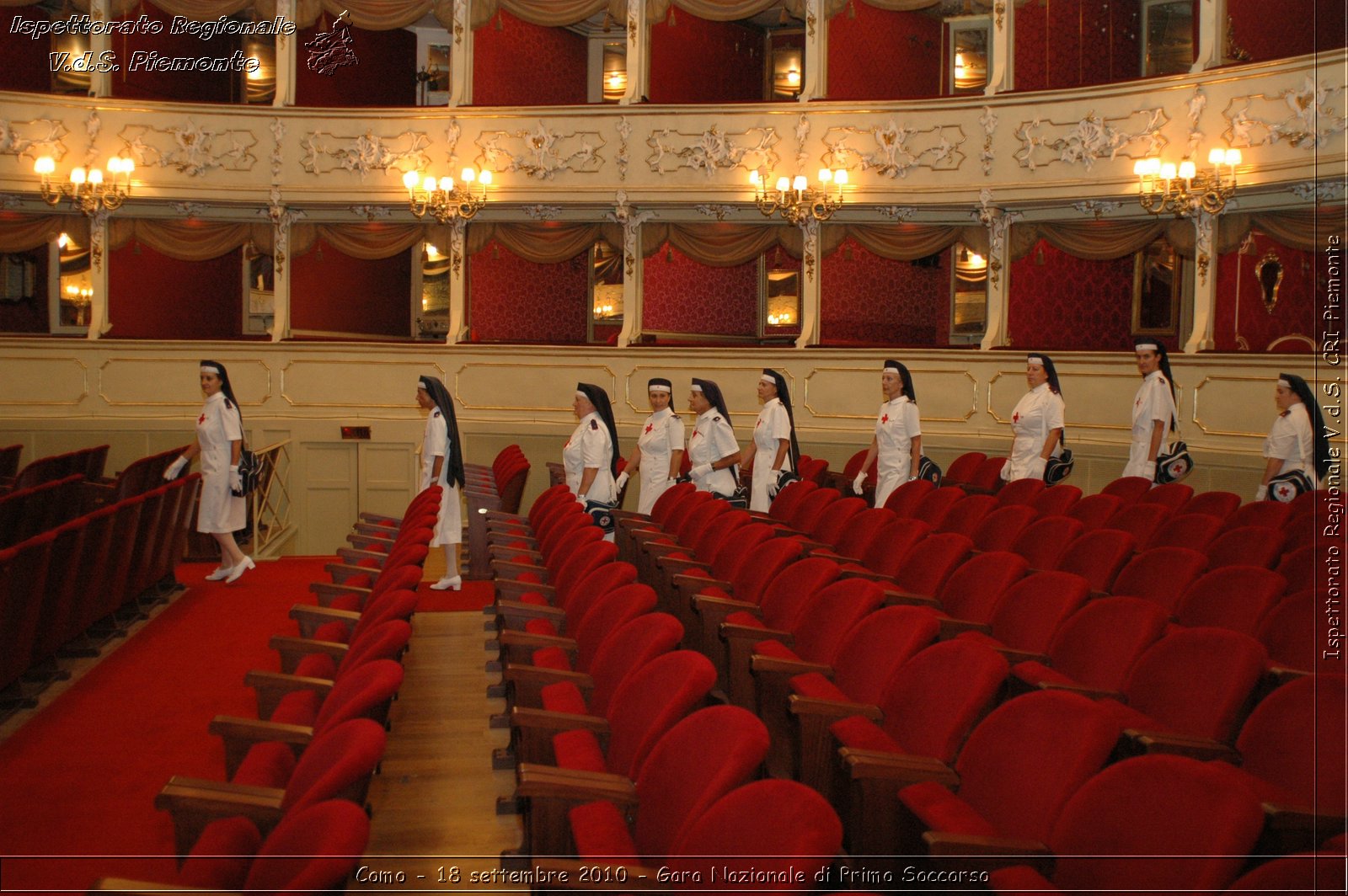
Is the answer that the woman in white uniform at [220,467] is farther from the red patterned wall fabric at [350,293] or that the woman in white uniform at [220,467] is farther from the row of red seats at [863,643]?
the red patterned wall fabric at [350,293]

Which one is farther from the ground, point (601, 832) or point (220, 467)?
point (220, 467)

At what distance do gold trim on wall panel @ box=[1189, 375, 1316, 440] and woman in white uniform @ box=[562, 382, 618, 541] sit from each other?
576 cm

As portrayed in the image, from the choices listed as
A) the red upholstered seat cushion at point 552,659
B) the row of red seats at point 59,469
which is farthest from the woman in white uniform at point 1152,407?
the row of red seats at point 59,469

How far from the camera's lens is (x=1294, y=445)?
7.39 meters

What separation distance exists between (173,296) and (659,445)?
9.46 meters

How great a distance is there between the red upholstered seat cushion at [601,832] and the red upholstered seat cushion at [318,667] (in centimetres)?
157

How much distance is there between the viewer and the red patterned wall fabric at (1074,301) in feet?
45.7

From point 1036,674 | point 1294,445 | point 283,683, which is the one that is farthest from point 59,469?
point 1294,445

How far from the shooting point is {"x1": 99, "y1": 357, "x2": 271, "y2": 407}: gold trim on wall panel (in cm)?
1252

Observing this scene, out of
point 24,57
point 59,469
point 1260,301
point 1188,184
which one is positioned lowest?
point 59,469

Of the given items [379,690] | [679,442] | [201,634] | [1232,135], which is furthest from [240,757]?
[1232,135]

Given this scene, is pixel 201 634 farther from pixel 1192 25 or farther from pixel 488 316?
pixel 1192 25

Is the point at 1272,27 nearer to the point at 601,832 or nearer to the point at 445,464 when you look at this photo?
the point at 445,464

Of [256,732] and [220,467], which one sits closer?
[256,732]
